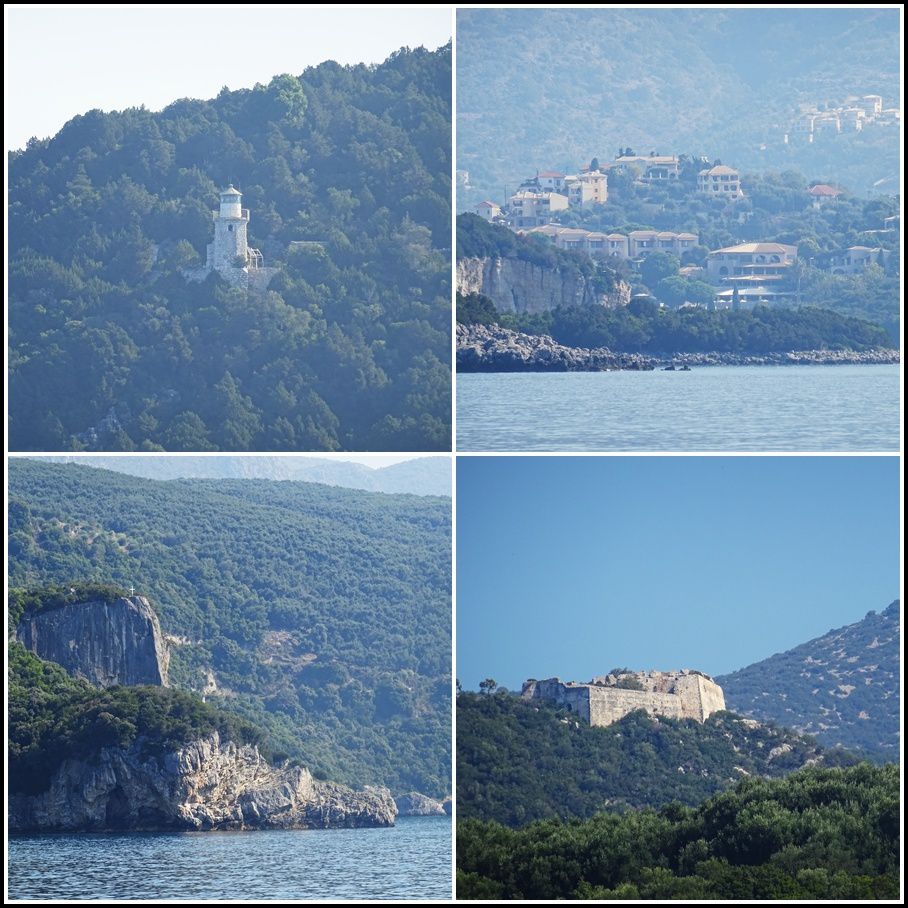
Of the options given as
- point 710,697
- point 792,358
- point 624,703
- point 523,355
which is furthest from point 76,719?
point 792,358

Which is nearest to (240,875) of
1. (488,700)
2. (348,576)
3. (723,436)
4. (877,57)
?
(488,700)

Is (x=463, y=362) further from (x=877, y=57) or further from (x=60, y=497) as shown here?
(x=60, y=497)

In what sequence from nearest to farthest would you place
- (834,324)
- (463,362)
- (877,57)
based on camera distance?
(463,362) < (877,57) < (834,324)

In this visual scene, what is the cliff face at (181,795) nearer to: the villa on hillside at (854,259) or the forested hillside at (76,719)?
the forested hillside at (76,719)

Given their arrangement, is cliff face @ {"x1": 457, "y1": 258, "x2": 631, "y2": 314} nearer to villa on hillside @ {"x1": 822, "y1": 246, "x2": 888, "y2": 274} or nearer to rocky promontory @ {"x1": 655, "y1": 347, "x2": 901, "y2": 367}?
rocky promontory @ {"x1": 655, "y1": 347, "x2": 901, "y2": 367}

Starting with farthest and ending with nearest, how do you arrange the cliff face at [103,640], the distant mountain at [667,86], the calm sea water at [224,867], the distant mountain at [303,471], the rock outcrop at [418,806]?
1. the distant mountain at [303,471]
2. the rock outcrop at [418,806]
3. the cliff face at [103,640]
4. the distant mountain at [667,86]
5. the calm sea water at [224,867]

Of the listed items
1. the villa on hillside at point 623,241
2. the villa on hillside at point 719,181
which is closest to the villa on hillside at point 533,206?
the villa on hillside at point 623,241
